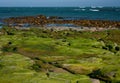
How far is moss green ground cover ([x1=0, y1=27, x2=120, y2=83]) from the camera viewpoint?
18.4 m

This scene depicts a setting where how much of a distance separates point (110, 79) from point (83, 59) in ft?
16.1

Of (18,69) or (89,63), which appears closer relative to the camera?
(18,69)

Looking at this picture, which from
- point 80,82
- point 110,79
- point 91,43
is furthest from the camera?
point 91,43

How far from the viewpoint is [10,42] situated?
32.7m

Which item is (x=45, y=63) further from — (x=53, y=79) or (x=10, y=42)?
(x=10, y=42)

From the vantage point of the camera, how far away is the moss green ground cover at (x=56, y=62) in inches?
725

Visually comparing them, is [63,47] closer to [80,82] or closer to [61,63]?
[61,63]

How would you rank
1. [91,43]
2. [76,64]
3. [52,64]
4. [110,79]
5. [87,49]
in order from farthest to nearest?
1. [91,43]
2. [87,49]
3. [52,64]
4. [76,64]
5. [110,79]

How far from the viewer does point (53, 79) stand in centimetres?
1780

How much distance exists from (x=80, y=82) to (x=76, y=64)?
5.22m

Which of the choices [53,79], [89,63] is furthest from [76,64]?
[53,79]

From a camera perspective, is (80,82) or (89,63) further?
(89,63)

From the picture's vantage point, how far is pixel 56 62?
2417 centimetres

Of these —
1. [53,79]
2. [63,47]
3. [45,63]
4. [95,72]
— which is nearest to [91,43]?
[63,47]
